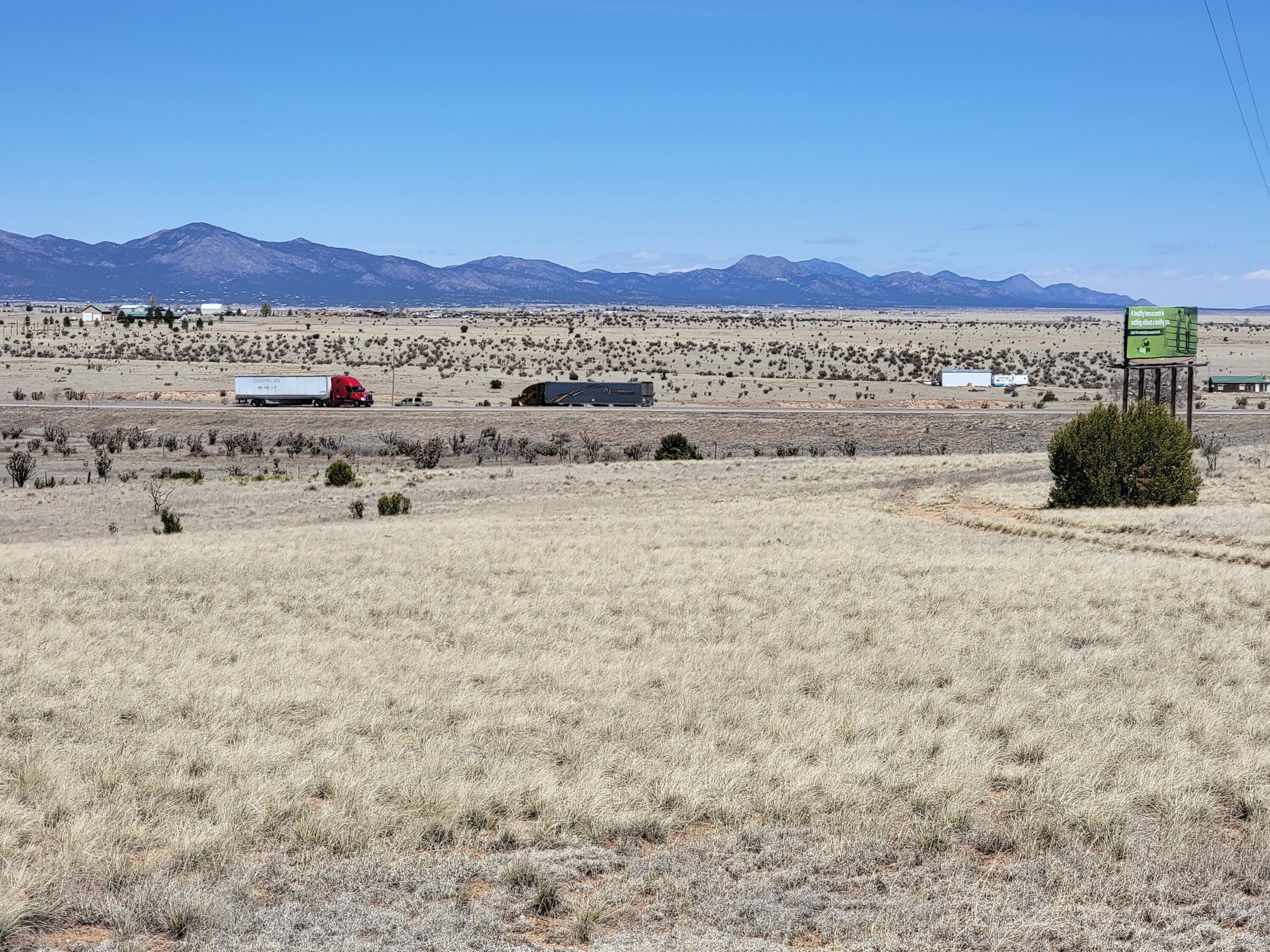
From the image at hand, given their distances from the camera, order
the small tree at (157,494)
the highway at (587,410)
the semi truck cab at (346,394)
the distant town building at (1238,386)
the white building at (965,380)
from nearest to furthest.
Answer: the small tree at (157,494), the highway at (587,410), the semi truck cab at (346,394), the distant town building at (1238,386), the white building at (965,380)

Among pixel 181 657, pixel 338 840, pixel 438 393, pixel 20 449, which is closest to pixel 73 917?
pixel 338 840

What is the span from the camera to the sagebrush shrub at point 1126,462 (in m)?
34.4

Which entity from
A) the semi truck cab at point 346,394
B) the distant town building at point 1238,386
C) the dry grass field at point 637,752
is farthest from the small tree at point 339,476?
the distant town building at point 1238,386

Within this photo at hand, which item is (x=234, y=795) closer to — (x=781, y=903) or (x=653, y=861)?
(x=653, y=861)

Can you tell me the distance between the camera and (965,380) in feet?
310

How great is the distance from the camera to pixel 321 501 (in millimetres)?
41031

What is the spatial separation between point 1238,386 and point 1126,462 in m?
65.0

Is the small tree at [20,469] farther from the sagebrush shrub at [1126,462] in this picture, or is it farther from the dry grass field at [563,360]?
the sagebrush shrub at [1126,462]

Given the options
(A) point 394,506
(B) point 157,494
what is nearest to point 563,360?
(B) point 157,494

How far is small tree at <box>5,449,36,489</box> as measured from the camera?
47.1m

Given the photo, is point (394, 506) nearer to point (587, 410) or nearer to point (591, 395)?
point (587, 410)

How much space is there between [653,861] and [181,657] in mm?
8572

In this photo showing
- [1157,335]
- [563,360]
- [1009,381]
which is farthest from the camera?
[563,360]

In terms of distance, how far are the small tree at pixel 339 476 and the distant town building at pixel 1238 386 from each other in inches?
2725
